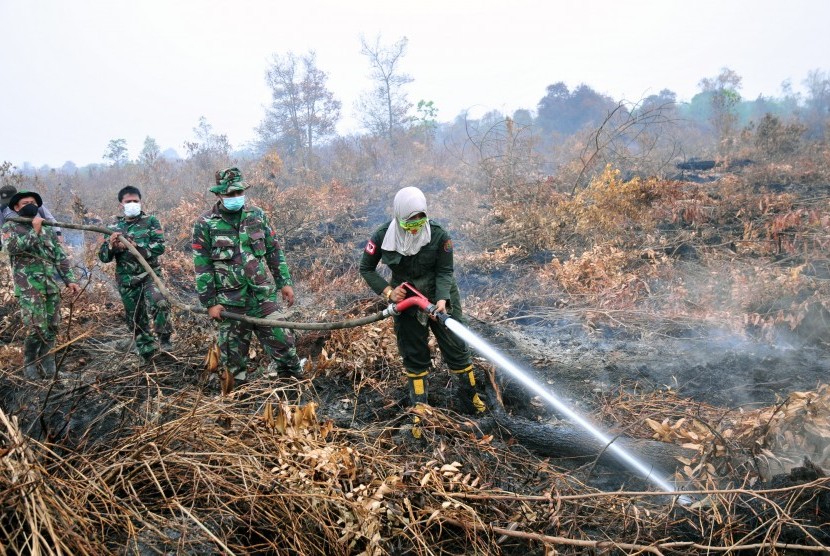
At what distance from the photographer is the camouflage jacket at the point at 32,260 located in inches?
173

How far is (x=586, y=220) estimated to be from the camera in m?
8.39

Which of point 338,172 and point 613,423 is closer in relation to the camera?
point 613,423

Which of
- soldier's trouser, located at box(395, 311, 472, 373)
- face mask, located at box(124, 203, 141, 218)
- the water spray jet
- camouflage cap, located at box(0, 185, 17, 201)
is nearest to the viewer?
the water spray jet

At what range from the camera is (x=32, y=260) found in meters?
4.49

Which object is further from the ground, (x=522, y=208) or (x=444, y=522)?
(x=522, y=208)

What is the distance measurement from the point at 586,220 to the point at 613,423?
5439 mm

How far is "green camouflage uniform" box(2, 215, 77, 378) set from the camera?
4414 mm

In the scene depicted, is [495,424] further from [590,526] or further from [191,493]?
[191,493]

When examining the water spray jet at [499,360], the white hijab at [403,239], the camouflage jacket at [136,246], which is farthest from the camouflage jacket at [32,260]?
the water spray jet at [499,360]

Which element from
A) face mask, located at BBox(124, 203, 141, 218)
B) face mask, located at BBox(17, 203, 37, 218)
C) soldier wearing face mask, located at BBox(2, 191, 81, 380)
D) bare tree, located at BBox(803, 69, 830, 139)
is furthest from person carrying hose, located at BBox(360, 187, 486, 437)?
bare tree, located at BBox(803, 69, 830, 139)

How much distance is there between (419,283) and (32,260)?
3858 mm

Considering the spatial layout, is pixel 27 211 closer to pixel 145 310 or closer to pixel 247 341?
pixel 145 310

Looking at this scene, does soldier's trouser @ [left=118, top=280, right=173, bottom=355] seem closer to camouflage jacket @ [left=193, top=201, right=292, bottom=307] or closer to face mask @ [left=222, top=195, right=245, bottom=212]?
camouflage jacket @ [left=193, top=201, right=292, bottom=307]

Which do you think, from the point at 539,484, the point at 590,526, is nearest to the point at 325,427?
the point at 539,484
